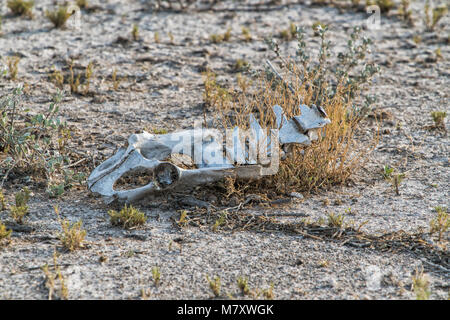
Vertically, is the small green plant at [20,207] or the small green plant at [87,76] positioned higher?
the small green plant at [87,76]

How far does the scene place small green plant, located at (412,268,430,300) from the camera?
10.5ft

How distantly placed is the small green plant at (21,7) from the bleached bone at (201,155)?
4.56 meters

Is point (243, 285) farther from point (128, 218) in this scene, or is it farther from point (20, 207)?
point (20, 207)

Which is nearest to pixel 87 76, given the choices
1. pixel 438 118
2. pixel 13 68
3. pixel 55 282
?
pixel 13 68

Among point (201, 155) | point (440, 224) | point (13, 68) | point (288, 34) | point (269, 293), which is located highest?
point (288, 34)

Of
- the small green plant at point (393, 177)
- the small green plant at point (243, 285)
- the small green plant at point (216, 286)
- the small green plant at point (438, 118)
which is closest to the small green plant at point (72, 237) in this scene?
the small green plant at point (216, 286)

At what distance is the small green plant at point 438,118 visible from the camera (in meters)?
5.62

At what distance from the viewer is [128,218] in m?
3.93

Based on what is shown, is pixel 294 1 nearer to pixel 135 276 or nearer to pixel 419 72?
pixel 419 72

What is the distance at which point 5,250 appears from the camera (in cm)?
364

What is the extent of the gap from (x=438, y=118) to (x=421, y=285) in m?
2.71

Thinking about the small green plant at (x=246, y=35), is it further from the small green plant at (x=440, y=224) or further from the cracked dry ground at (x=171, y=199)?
the small green plant at (x=440, y=224)

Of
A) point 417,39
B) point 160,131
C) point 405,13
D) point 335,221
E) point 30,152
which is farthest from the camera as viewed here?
point 405,13

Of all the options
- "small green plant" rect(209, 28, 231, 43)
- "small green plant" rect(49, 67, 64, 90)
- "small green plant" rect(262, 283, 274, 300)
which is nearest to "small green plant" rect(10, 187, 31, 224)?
"small green plant" rect(262, 283, 274, 300)
